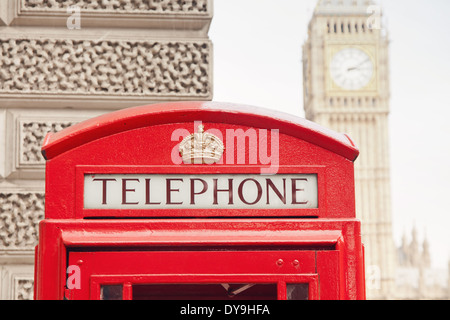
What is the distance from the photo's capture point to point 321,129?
1732mm

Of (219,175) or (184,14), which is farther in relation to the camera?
(184,14)

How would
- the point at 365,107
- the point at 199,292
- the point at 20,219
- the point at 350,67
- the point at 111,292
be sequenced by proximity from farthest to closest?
1. the point at 350,67
2. the point at 365,107
3. the point at 20,219
4. the point at 199,292
5. the point at 111,292

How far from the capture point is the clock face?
1887 inches

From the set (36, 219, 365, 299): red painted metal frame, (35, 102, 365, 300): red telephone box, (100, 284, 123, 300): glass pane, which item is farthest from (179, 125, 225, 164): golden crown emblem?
(100, 284, 123, 300): glass pane

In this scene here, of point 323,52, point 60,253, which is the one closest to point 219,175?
point 60,253

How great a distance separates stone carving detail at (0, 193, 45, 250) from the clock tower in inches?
1764

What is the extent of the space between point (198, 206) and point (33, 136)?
1.47m

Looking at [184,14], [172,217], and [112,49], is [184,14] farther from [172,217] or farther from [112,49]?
[172,217]

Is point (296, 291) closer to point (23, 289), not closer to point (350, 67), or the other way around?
point (23, 289)

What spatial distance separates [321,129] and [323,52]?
47.6 metres

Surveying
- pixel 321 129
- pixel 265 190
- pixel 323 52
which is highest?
pixel 323 52

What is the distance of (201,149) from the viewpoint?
168cm

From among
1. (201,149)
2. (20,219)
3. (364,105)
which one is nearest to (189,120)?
(201,149)
